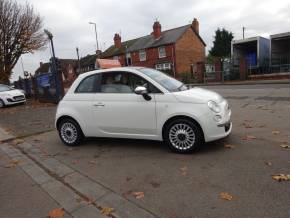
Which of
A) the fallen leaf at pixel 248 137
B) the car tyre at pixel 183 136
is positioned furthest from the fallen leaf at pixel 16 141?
the fallen leaf at pixel 248 137

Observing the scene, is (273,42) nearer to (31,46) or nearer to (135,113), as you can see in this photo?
(31,46)

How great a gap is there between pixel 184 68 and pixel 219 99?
135 ft

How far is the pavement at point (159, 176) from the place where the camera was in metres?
3.47

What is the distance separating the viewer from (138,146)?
6.09 meters

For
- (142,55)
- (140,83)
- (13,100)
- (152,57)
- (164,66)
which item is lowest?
(13,100)

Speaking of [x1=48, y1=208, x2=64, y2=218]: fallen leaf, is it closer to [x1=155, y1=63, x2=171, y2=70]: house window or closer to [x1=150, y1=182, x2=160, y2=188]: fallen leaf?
[x1=150, y1=182, x2=160, y2=188]: fallen leaf

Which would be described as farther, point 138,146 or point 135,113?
point 138,146

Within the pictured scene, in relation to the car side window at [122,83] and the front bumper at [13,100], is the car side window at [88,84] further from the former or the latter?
the front bumper at [13,100]

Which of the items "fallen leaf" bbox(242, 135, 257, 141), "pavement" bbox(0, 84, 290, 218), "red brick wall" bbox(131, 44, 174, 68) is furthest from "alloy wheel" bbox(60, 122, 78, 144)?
"red brick wall" bbox(131, 44, 174, 68)

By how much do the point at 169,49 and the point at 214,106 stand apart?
39802mm

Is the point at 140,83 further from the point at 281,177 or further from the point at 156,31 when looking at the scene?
the point at 156,31

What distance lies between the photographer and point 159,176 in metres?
4.43

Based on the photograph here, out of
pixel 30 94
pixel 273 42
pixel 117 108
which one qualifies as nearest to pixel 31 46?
pixel 30 94

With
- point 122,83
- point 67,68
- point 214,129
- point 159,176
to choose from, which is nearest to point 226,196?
point 159,176
